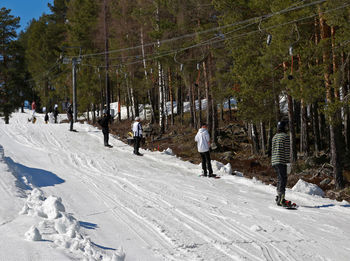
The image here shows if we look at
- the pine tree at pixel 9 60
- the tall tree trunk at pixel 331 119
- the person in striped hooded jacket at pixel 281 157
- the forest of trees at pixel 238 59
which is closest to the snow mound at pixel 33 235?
the person in striped hooded jacket at pixel 281 157

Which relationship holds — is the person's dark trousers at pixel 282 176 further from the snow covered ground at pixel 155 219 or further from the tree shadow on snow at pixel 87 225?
the tree shadow on snow at pixel 87 225

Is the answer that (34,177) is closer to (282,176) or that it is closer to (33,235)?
(33,235)

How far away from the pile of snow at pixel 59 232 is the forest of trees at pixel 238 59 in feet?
34.3

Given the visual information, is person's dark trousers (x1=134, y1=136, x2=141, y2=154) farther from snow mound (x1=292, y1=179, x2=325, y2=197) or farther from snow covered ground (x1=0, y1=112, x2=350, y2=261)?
snow mound (x1=292, y1=179, x2=325, y2=197)

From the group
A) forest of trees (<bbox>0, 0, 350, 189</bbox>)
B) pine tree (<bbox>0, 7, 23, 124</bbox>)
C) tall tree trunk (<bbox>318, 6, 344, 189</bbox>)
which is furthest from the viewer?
pine tree (<bbox>0, 7, 23, 124</bbox>)

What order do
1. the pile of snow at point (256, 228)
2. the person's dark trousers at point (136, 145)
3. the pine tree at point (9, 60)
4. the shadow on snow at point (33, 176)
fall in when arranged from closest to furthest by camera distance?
the pile of snow at point (256, 228) < the shadow on snow at point (33, 176) < the person's dark trousers at point (136, 145) < the pine tree at point (9, 60)

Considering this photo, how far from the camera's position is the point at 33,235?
484cm

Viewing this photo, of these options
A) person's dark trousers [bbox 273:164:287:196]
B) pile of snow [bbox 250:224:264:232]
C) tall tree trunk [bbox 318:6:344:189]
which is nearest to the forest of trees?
tall tree trunk [bbox 318:6:344:189]

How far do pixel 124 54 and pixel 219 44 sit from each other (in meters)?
19.9

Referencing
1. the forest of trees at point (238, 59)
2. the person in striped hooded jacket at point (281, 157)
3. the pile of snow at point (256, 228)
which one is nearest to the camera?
the pile of snow at point (256, 228)

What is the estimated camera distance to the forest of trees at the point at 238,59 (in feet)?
48.5

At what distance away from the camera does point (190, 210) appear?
849 centimetres

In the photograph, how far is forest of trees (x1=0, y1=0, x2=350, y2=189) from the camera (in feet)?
48.5

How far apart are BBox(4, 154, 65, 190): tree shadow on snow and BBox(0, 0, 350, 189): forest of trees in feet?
30.5
